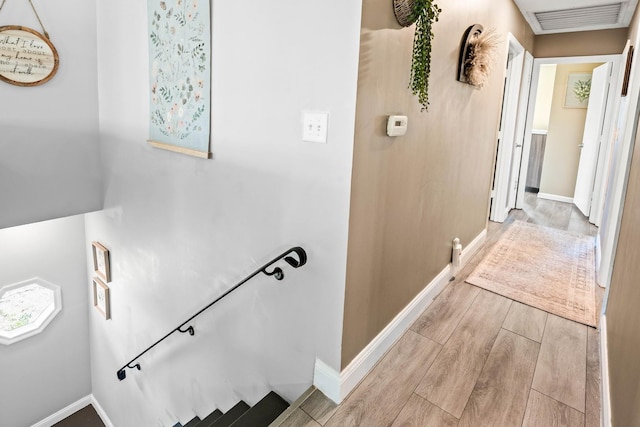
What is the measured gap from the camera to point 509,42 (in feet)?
11.7

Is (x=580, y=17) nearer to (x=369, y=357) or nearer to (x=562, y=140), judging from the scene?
(x=562, y=140)

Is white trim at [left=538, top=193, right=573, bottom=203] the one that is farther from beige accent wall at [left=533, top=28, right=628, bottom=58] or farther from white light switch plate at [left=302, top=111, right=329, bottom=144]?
white light switch plate at [left=302, top=111, right=329, bottom=144]

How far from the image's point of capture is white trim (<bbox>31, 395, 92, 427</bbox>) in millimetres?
4484

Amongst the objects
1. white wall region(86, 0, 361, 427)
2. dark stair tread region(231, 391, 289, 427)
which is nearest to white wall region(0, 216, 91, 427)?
white wall region(86, 0, 361, 427)

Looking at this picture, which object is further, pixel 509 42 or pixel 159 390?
pixel 509 42

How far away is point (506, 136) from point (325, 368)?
12.1ft

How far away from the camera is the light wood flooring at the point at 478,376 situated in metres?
1.75

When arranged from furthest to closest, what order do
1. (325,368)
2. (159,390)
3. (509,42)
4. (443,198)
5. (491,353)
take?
1. (509,42)
2. (159,390)
3. (443,198)
4. (491,353)
5. (325,368)

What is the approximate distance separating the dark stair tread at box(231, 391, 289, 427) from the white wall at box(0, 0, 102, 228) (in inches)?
95.5

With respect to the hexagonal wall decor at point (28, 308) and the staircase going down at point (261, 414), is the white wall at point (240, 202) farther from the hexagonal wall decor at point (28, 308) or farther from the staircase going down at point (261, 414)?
the hexagonal wall decor at point (28, 308)

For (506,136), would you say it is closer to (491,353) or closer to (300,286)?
(491,353)

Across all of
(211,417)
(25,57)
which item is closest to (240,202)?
(211,417)

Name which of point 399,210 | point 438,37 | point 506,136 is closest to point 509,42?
point 506,136

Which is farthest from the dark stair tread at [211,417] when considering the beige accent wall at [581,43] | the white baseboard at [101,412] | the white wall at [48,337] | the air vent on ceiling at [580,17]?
the beige accent wall at [581,43]
